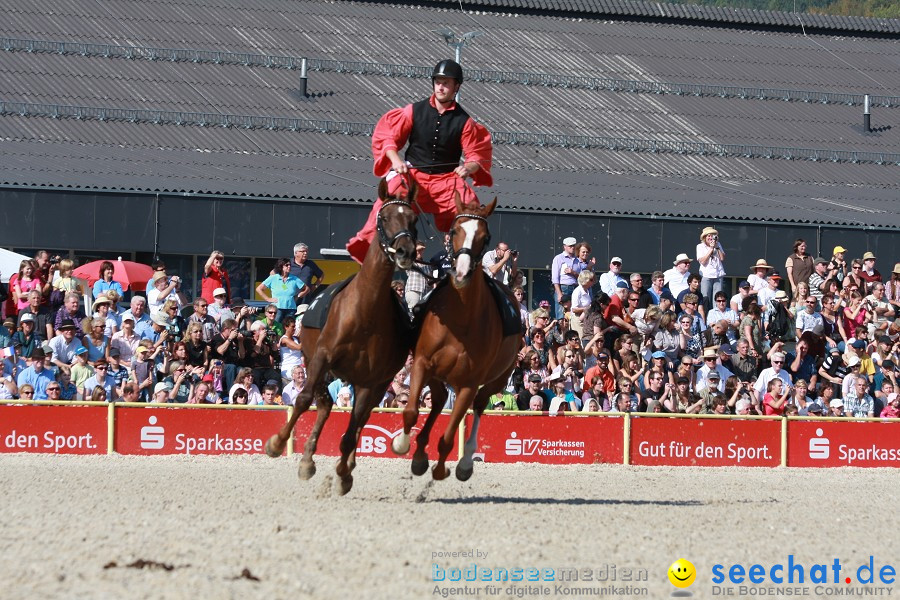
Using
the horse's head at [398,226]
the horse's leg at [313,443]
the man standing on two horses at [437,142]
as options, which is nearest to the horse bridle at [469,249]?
the horse's head at [398,226]

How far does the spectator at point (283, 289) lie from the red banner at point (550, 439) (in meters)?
3.73

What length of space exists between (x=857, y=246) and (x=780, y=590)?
22.1m

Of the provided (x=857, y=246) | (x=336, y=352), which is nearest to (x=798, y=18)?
(x=857, y=246)

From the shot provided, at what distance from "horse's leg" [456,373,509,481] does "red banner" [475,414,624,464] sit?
15.3 ft

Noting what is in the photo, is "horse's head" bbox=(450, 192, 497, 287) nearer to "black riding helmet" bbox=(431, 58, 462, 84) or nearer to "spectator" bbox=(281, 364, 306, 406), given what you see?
"black riding helmet" bbox=(431, 58, 462, 84)

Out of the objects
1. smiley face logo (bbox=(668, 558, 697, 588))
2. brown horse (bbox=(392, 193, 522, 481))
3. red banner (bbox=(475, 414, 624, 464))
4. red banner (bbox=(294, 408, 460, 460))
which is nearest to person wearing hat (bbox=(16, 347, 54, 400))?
red banner (bbox=(294, 408, 460, 460))

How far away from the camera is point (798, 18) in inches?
1612

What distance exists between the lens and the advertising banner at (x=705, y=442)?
17984 millimetres

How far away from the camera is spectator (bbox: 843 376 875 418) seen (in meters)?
19.5

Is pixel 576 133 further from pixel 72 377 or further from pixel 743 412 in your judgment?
pixel 72 377

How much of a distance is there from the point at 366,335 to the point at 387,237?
944 millimetres

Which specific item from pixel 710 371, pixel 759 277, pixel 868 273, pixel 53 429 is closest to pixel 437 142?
pixel 53 429

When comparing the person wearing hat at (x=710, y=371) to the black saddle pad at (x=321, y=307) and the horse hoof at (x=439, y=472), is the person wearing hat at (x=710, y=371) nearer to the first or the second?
the horse hoof at (x=439, y=472)

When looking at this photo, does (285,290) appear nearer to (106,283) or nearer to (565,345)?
(106,283)
